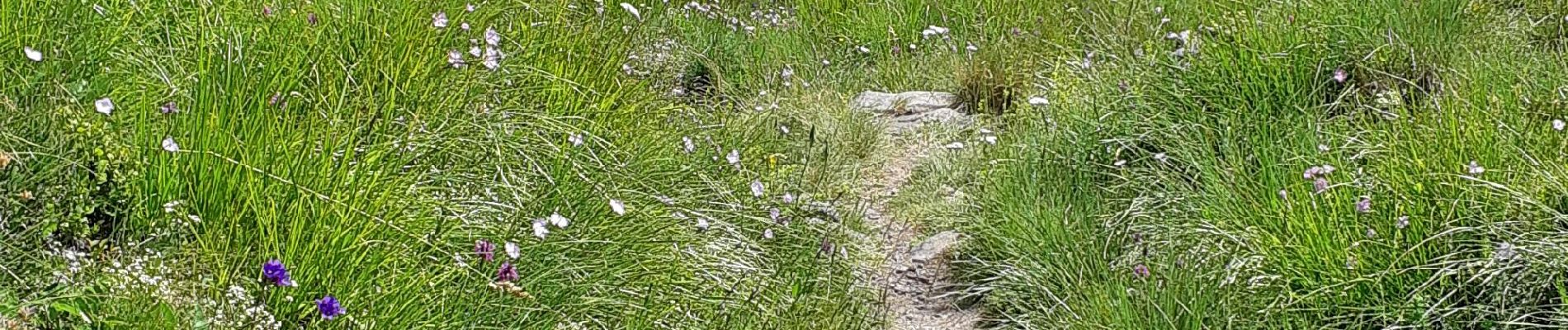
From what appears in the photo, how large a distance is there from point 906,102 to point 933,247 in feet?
6.38

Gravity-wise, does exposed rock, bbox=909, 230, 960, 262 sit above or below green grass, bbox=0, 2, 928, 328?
below

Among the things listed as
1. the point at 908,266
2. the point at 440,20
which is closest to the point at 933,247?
the point at 908,266

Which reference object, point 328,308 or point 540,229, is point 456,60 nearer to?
point 540,229

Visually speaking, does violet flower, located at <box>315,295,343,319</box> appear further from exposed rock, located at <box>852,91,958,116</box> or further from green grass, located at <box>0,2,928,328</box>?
exposed rock, located at <box>852,91,958,116</box>

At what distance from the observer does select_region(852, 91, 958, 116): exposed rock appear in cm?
632

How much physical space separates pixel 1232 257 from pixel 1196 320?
33 cm

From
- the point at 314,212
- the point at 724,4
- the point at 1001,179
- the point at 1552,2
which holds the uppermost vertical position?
the point at 314,212

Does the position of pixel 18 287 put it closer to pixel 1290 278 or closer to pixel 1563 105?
pixel 1290 278

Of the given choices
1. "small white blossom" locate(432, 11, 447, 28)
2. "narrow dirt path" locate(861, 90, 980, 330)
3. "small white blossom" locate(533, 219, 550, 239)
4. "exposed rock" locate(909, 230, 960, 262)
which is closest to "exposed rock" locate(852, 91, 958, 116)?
"narrow dirt path" locate(861, 90, 980, 330)

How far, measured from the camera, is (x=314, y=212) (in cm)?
259

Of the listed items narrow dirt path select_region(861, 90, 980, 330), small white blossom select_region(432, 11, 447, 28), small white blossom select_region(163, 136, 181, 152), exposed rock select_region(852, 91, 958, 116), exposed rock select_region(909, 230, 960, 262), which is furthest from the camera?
exposed rock select_region(852, 91, 958, 116)

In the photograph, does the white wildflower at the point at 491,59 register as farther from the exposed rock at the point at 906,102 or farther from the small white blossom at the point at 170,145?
the exposed rock at the point at 906,102

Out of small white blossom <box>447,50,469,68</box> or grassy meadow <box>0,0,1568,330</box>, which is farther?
small white blossom <box>447,50,469,68</box>

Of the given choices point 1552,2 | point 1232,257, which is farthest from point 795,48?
point 1232,257
